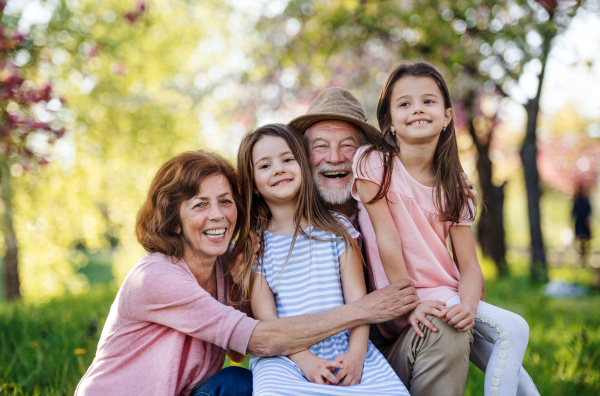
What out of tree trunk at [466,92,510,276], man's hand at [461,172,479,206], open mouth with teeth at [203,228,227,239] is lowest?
tree trunk at [466,92,510,276]

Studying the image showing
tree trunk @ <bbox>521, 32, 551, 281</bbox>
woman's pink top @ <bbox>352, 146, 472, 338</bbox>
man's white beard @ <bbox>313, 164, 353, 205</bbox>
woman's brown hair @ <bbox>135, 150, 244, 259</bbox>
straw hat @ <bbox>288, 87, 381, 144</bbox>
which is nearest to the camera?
woman's brown hair @ <bbox>135, 150, 244, 259</bbox>

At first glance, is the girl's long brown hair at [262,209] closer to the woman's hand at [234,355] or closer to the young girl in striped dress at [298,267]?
the young girl in striped dress at [298,267]

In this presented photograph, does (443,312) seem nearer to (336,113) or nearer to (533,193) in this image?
(336,113)

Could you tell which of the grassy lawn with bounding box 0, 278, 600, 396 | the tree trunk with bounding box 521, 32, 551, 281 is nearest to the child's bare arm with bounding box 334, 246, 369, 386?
the grassy lawn with bounding box 0, 278, 600, 396

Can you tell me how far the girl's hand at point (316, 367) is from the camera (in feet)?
6.86

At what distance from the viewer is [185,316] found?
2.16m

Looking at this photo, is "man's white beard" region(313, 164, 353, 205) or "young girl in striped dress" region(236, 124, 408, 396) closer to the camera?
"young girl in striped dress" region(236, 124, 408, 396)

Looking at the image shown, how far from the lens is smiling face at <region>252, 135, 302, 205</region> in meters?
2.61

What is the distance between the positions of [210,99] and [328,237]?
10002mm

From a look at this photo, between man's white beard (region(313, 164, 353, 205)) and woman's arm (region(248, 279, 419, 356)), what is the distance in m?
0.70

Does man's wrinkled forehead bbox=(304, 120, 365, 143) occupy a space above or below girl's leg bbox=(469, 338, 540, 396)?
above

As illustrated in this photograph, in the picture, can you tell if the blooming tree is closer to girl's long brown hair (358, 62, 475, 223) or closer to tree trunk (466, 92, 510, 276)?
girl's long brown hair (358, 62, 475, 223)

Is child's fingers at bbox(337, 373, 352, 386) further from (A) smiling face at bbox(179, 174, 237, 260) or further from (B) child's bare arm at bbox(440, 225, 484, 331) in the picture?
(A) smiling face at bbox(179, 174, 237, 260)

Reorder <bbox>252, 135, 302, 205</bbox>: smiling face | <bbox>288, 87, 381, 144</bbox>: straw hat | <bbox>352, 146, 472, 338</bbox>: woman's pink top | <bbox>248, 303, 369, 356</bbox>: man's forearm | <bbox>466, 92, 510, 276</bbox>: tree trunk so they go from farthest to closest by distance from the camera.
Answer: <bbox>466, 92, 510, 276</bbox>: tree trunk < <bbox>288, 87, 381, 144</bbox>: straw hat < <bbox>252, 135, 302, 205</bbox>: smiling face < <bbox>352, 146, 472, 338</bbox>: woman's pink top < <bbox>248, 303, 369, 356</bbox>: man's forearm
